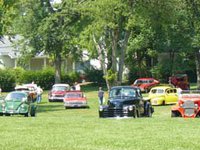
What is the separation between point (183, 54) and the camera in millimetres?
62438

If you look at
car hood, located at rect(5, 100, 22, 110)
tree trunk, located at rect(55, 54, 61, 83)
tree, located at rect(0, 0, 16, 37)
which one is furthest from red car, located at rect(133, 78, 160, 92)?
car hood, located at rect(5, 100, 22, 110)

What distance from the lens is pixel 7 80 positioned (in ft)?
212

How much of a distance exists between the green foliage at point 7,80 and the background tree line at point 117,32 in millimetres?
3117

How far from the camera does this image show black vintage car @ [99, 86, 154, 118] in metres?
25.1

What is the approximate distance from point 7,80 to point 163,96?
27.5 m

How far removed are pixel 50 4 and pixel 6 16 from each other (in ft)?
79.2

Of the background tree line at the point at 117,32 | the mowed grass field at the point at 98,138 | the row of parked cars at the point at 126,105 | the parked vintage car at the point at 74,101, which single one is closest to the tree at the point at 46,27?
the background tree line at the point at 117,32

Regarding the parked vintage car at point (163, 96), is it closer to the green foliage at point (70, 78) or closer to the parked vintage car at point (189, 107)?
the parked vintage car at point (189, 107)

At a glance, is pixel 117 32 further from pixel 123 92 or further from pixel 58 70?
pixel 123 92

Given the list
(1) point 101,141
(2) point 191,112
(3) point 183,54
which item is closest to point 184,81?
(3) point 183,54

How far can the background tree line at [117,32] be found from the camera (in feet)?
154

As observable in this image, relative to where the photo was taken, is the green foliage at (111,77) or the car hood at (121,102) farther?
the green foliage at (111,77)

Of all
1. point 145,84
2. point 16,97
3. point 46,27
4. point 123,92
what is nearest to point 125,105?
point 123,92

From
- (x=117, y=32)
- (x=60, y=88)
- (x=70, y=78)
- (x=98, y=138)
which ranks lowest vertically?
(x=98, y=138)
